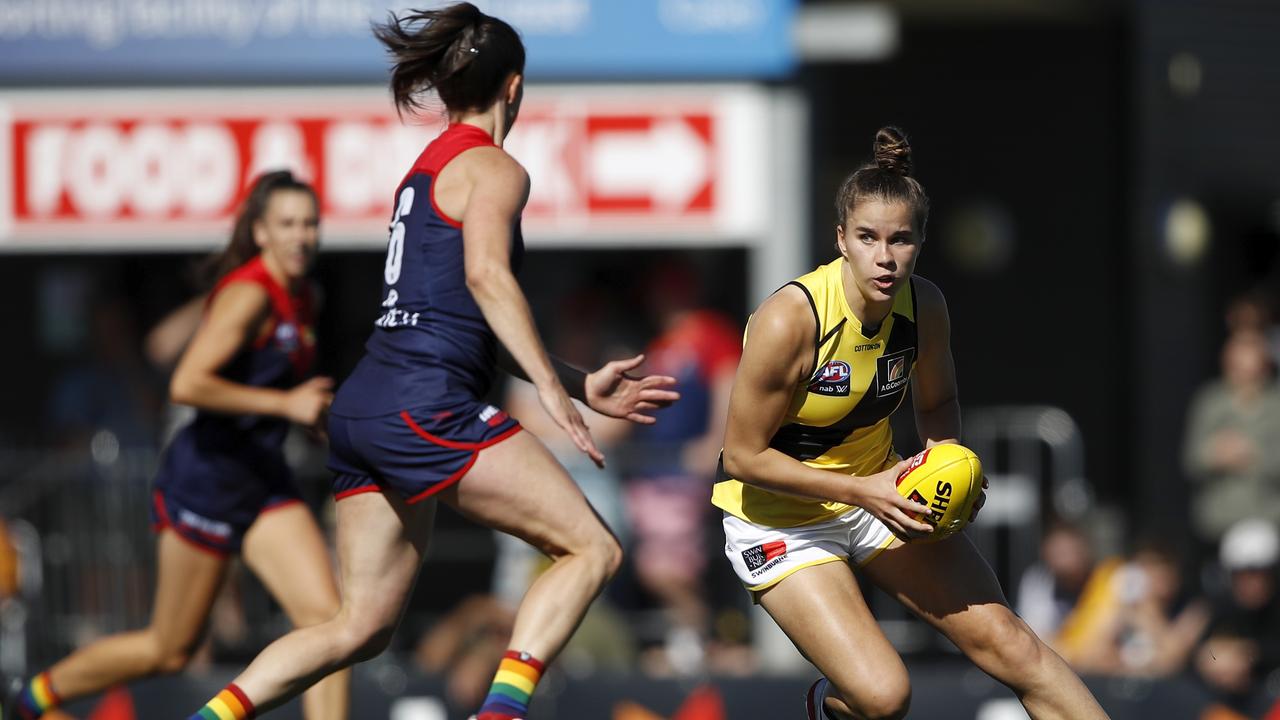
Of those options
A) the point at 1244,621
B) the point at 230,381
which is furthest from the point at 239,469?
the point at 1244,621

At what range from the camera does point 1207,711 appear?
809 centimetres

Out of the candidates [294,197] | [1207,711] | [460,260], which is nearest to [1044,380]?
[1207,711]

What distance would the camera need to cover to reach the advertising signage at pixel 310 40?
32.5 ft

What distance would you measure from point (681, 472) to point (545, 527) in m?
4.86

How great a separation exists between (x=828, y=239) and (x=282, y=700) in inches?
341

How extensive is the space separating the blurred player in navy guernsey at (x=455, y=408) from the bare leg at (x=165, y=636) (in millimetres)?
1196

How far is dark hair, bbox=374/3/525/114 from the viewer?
5.19 meters

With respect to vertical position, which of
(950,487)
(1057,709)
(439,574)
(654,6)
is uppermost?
(654,6)

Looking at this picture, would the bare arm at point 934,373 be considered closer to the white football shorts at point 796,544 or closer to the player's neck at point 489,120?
the white football shorts at point 796,544

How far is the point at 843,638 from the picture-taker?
5.05 meters

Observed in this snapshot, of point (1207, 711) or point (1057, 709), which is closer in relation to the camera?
point (1057, 709)

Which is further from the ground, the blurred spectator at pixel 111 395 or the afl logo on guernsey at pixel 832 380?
the afl logo on guernsey at pixel 832 380

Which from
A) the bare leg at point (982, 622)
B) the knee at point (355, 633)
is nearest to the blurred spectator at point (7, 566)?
the knee at point (355, 633)

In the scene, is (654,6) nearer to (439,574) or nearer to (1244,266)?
(439,574)
